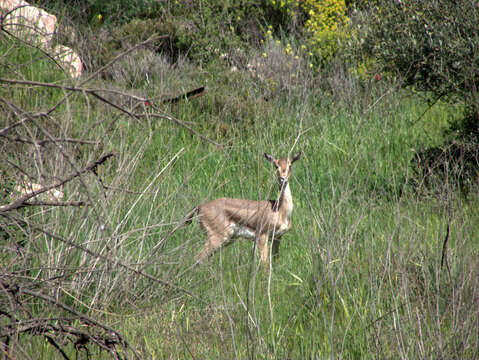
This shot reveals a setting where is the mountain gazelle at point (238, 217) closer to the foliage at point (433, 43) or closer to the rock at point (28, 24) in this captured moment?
the foliage at point (433, 43)

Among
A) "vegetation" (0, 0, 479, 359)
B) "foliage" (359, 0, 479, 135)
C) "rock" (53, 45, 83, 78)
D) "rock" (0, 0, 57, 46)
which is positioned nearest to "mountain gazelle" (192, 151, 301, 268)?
"vegetation" (0, 0, 479, 359)

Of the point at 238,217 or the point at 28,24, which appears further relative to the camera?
the point at 28,24

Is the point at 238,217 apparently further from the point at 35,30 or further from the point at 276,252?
the point at 35,30

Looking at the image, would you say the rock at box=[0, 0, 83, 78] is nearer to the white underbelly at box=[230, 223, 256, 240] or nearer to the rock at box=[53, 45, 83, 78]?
the rock at box=[53, 45, 83, 78]

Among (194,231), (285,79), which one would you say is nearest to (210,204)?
(194,231)

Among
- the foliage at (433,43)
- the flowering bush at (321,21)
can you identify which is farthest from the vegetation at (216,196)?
the flowering bush at (321,21)

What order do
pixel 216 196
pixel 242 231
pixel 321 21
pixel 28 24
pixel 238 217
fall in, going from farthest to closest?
pixel 321 21
pixel 28 24
pixel 216 196
pixel 242 231
pixel 238 217

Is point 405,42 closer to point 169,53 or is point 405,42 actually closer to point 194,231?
point 194,231

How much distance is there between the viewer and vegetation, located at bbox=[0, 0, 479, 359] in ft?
8.94

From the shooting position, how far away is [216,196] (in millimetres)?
7426

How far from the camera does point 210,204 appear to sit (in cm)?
638

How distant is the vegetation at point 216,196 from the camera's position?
2725mm

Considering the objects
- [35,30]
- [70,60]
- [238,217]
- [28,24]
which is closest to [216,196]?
[238,217]

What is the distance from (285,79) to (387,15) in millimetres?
3776
